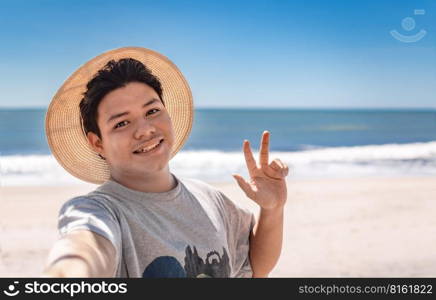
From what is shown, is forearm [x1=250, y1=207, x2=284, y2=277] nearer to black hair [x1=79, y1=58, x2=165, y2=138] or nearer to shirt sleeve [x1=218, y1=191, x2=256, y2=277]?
shirt sleeve [x1=218, y1=191, x2=256, y2=277]

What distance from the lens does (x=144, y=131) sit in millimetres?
1801

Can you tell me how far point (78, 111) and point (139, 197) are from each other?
558 millimetres

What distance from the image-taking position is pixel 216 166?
14227 millimetres

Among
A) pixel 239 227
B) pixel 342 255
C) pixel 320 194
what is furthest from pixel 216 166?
pixel 239 227

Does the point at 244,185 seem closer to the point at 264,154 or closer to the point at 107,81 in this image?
the point at 264,154

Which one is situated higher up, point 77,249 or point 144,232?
point 144,232

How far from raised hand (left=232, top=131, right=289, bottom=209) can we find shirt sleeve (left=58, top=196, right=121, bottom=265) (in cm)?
66

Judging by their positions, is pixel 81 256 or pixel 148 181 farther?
pixel 148 181

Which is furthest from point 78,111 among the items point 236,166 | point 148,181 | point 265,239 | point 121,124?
point 236,166

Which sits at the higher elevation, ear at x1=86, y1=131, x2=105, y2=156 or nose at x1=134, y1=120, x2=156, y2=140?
ear at x1=86, y1=131, x2=105, y2=156

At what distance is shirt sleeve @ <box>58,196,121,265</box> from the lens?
1.48 metres

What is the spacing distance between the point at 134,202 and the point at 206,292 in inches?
14.2

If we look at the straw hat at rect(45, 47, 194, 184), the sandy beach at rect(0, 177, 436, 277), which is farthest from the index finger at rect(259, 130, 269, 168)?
the sandy beach at rect(0, 177, 436, 277)

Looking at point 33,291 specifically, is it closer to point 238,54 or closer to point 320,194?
point 320,194
